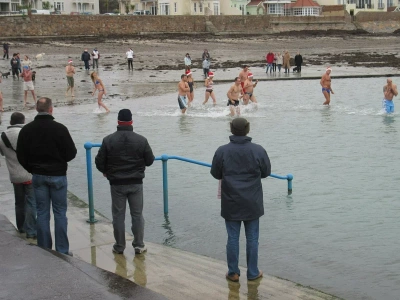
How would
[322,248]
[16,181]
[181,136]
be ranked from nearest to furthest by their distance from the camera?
[16,181] < [322,248] < [181,136]

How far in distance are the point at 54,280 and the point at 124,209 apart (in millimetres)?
2107

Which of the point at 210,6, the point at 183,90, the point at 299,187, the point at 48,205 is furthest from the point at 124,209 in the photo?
the point at 210,6

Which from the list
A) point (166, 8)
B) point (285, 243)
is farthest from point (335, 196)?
point (166, 8)

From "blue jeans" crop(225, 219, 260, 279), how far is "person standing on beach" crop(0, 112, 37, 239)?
261 centimetres

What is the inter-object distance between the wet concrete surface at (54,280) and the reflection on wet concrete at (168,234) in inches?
132

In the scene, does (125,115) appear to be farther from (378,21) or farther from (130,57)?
(378,21)

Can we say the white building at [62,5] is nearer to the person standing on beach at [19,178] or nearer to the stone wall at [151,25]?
the stone wall at [151,25]

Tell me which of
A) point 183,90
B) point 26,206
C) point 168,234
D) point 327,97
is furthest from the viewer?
point 327,97

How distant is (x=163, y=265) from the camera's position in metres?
7.91

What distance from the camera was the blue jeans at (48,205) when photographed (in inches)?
301

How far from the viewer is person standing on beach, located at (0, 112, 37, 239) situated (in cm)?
852

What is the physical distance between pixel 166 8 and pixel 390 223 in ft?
318

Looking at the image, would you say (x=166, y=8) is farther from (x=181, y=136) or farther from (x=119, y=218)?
(x=119, y=218)

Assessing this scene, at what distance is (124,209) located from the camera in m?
8.08
